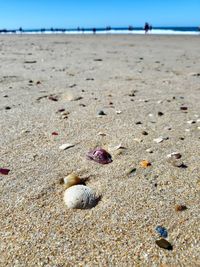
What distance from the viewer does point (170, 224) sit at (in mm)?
2027

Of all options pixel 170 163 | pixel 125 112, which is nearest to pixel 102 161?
pixel 170 163

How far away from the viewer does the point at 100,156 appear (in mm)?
2840

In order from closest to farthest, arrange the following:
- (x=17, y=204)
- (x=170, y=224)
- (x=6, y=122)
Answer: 1. (x=170, y=224)
2. (x=17, y=204)
3. (x=6, y=122)

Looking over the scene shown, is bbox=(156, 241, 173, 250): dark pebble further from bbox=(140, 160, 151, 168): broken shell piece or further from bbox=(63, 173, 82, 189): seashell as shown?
bbox=(140, 160, 151, 168): broken shell piece

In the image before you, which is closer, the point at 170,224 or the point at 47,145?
the point at 170,224

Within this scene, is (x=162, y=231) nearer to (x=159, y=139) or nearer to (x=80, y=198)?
(x=80, y=198)

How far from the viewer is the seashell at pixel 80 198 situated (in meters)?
2.18

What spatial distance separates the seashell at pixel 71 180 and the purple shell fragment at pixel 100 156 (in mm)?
351

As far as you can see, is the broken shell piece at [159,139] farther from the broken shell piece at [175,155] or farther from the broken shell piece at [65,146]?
the broken shell piece at [65,146]

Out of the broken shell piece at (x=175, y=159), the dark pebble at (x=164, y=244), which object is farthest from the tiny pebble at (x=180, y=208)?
the broken shell piece at (x=175, y=159)

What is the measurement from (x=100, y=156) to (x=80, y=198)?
681 mm

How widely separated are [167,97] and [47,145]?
2.54 meters

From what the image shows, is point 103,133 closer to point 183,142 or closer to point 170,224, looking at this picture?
point 183,142

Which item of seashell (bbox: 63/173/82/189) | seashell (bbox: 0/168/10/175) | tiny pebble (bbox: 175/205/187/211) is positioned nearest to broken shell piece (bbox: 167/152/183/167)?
Result: tiny pebble (bbox: 175/205/187/211)
